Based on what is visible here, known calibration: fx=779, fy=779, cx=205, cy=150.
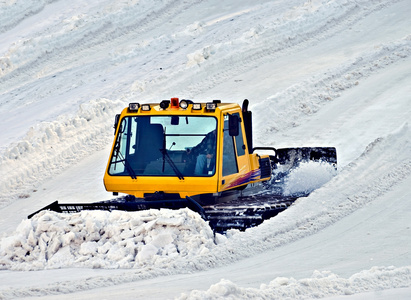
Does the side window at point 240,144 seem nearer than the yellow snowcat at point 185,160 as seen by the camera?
No

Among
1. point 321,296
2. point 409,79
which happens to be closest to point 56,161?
point 409,79

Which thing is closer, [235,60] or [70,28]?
[235,60]

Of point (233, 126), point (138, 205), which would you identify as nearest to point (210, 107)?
point (233, 126)

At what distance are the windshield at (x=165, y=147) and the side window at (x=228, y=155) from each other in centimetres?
22

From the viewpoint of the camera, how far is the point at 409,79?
58.5 feet

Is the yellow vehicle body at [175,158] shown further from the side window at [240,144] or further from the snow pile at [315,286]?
the snow pile at [315,286]

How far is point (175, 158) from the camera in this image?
10070mm

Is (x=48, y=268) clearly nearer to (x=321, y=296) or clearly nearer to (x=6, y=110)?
(x=321, y=296)

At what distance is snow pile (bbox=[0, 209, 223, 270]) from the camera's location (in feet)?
26.6

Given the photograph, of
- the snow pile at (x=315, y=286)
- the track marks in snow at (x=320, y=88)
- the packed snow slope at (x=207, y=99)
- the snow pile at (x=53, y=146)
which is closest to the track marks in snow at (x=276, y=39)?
the packed snow slope at (x=207, y=99)

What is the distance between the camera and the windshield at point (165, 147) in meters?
10.0

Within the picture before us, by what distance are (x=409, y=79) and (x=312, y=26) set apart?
4485 millimetres

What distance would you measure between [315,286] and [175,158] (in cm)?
387

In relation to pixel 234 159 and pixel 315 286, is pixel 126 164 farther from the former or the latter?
pixel 315 286
